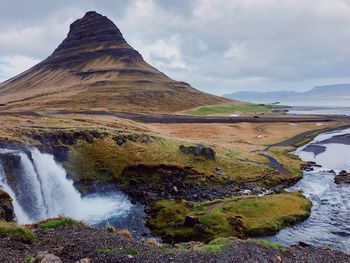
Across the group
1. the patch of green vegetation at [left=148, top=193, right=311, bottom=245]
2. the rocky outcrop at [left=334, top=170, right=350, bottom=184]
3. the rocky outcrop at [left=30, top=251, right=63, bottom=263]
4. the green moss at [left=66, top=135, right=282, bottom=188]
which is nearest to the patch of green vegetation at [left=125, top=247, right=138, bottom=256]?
the rocky outcrop at [left=30, top=251, right=63, bottom=263]

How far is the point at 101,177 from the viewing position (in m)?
66.1

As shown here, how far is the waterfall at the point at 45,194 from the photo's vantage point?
2015 inches

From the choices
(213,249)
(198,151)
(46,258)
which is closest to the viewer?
(46,258)

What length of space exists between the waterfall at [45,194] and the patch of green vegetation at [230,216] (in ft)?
23.1

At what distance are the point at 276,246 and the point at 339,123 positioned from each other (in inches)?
6185

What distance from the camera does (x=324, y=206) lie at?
58500mm

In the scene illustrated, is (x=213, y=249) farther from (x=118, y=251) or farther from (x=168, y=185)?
(x=168, y=185)

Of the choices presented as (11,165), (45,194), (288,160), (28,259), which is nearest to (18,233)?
(28,259)

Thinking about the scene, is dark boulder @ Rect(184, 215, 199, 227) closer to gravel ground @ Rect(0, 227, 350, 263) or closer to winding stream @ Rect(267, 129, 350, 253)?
winding stream @ Rect(267, 129, 350, 253)

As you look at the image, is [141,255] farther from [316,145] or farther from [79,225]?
[316,145]

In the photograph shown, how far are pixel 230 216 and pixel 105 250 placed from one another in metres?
27.9

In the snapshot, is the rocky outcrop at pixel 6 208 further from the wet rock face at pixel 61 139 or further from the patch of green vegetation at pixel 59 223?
the wet rock face at pixel 61 139

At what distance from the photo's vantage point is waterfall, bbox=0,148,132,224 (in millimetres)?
51188

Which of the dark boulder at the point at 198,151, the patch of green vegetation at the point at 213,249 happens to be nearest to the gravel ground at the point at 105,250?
the patch of green vegetation at the point at 213,249
